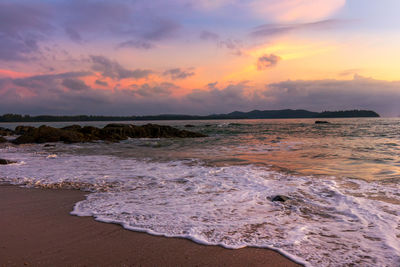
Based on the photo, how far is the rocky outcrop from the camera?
778 inches

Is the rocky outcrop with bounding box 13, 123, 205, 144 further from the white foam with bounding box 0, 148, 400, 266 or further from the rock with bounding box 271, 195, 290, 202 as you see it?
the rock with bounding box 271, 195, 290, 202

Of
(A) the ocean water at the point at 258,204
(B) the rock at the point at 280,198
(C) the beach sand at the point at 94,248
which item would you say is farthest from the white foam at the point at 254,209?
(C) the beach sand at the point at 94,248

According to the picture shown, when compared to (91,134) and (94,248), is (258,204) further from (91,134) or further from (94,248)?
(91,134)

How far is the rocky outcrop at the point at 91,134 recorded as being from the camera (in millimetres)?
19767

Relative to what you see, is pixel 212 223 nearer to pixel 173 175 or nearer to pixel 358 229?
pixel 358 229

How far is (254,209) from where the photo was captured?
4.59 m

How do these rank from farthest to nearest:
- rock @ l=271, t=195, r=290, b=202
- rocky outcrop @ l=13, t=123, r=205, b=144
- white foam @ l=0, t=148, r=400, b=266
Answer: rocky outcrop @ l=13, t=123, r=205, b=144 → rock @ l=271, t=195, r=290, b=202 → white foam @ l=0, t=148, r=400, b=266

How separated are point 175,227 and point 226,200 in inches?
63.1

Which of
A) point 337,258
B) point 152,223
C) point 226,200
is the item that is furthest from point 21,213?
point 337,258

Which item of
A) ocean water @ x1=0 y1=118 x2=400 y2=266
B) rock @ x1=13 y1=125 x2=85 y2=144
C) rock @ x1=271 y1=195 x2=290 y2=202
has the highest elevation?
rock @ x1=13 y1=125 x2=85 y2=144

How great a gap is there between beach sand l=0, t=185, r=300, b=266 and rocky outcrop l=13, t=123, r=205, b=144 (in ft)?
56.8

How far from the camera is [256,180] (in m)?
6.89

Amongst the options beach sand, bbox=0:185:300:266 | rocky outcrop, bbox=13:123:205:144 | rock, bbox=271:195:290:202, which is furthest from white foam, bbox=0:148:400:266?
rocky outcrop, bbox=13:123:205:144

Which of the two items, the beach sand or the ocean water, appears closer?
the beach sand
